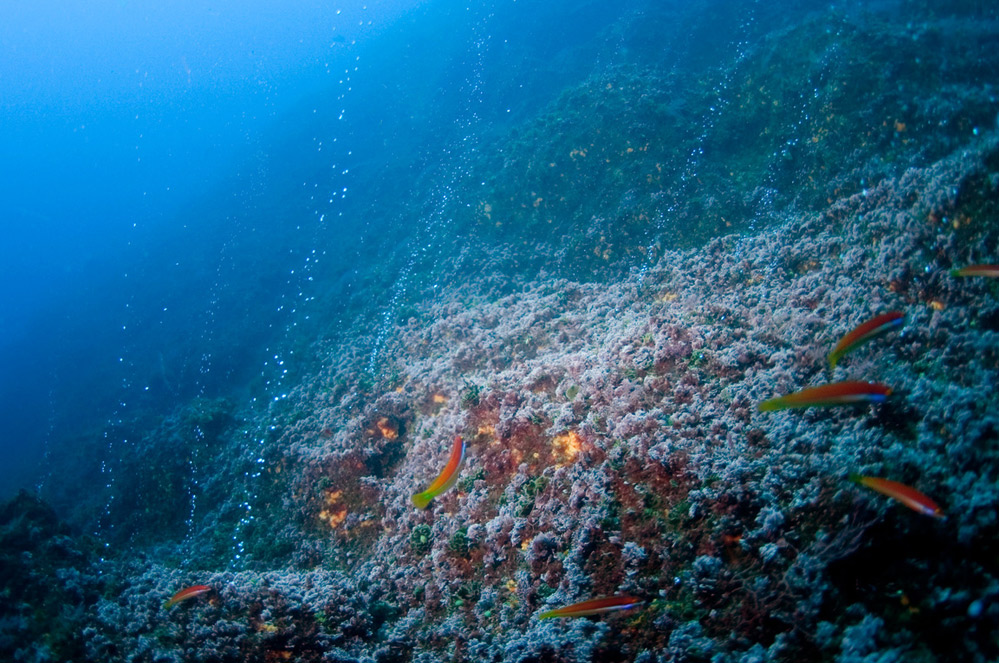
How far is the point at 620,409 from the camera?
3.93 meters

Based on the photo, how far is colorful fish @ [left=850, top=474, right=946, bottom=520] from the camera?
1828mm

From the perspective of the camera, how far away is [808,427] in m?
3.00

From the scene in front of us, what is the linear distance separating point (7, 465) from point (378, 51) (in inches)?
1298

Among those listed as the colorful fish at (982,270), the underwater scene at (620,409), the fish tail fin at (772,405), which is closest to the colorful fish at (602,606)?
the underwater scene at (620,409)

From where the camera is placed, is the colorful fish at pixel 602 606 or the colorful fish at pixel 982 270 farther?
the colorful fish at pixel 982 270

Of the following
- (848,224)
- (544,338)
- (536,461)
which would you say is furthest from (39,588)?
(848,224)

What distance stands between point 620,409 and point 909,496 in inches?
83.9

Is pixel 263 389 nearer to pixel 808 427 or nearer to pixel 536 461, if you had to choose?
pixel 536 461

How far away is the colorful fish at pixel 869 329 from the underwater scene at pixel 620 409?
0.01m

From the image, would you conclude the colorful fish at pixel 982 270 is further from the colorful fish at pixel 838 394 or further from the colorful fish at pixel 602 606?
the colorful fish at pixel 602 606

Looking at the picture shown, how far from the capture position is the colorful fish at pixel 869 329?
7.99 feet

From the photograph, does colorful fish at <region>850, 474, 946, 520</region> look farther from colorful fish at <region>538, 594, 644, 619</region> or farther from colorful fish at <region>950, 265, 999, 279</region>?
colorful fish at <region>950, 265, 999, 279</region>

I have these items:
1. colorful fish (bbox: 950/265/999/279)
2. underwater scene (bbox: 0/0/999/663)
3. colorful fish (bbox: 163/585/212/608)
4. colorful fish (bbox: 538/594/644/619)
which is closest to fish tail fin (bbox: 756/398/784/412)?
underwater scene (bbox: 0/0/999/663)

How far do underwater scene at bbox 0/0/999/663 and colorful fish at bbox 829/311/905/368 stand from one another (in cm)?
1
